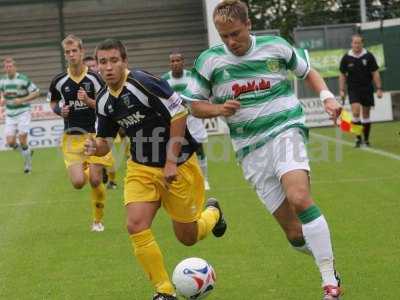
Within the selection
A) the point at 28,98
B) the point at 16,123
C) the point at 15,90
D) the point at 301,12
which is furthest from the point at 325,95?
the point at 301,12

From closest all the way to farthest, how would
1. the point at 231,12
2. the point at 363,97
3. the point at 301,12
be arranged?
the point at 231,12
the point at 363,97
the point at 301,12

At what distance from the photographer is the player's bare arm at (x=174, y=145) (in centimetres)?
679

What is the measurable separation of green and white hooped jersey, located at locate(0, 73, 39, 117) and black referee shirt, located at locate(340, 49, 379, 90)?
6.69 meters

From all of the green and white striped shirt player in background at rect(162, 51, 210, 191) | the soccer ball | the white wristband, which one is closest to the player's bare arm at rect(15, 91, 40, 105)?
the green and white striped shirt player in background at rect(162, 51, 210, 191)

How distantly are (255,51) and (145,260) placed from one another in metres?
1.71

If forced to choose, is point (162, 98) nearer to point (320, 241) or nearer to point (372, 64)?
point (320, 241)

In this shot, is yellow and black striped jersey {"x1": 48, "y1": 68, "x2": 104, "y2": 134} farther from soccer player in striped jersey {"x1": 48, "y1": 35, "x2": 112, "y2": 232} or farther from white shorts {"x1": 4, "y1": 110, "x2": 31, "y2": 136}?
white shorts {"x1": 4, "y1": 110, "x2": 31, "y2": 136}

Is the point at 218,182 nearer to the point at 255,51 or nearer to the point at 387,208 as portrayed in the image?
the point at 387,208

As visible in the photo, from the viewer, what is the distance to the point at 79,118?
35.9ft

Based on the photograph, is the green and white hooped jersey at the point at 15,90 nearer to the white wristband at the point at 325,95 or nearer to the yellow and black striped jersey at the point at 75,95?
the yellow and black striped jersey at the point at 75,95

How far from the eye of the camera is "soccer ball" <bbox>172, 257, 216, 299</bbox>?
260 inches

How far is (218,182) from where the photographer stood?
15.1 m

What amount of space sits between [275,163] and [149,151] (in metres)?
1.11

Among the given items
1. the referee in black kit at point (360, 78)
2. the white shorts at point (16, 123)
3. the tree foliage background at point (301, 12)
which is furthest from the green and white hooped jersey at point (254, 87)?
the tree foliage background at point (301, 12)
